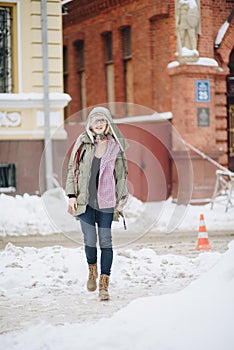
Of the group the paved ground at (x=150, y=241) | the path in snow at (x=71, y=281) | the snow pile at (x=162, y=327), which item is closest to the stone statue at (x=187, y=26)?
the paved ground at (x=150, y=241)

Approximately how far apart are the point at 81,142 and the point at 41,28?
8781 mm

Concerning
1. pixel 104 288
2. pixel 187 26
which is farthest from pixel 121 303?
pixel 187 26

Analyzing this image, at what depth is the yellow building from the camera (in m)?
16.0

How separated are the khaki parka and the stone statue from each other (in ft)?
33.2

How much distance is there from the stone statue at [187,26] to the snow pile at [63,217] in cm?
341

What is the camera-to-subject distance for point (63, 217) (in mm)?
14852

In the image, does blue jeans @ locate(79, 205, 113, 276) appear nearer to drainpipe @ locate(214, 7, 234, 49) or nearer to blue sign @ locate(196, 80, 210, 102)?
blue sign @ locate(196, 80, 210, 102)

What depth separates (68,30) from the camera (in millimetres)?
22766

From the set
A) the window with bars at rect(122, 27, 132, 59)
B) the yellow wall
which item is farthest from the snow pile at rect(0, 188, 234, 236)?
the window with bars at rect(122, 27, 132, 59)

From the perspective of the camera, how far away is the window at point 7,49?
16.1m

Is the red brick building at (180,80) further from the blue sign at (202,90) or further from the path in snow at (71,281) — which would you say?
the path in snow at (71,281)

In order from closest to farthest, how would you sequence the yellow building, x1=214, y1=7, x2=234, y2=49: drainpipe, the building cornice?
the building cornice → the yellow building → x1=214, y1=7, x2=234, y2=49: drainpipe

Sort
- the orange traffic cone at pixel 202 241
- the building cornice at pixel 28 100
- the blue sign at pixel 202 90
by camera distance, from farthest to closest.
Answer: the blue sign at pixel 202 90, the building cornice at pixel 28 100, the orange traffic cone at pixel 202 241

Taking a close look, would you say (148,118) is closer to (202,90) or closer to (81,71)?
(202,90)
